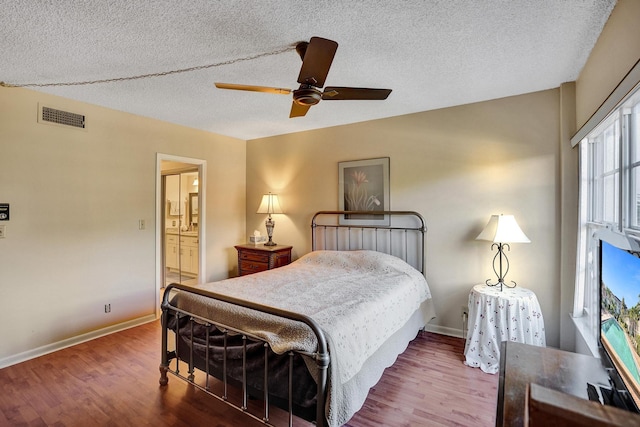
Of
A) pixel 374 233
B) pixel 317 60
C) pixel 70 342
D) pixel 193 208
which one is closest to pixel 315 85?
pixel 317 60

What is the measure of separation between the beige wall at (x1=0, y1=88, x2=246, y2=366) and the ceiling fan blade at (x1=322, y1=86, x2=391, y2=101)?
2.68 meters

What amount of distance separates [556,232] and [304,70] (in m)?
2.66

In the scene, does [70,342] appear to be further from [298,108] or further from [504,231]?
[504,231]

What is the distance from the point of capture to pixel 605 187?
2268 millimetres

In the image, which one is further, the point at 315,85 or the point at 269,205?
the point at 269,205

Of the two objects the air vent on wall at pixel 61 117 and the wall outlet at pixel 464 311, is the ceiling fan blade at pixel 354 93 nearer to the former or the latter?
the wall outlet at pixel 464 311

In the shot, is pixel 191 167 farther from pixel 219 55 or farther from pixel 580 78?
pixel 580 78

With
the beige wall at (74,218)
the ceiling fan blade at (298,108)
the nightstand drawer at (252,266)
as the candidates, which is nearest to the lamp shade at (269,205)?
the nightstand drawer at (252,266)

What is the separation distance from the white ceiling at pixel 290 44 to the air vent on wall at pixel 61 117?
17cm

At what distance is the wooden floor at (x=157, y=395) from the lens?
1.98m

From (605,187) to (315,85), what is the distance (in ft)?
7.35

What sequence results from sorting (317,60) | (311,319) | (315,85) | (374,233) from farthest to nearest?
(374,233)
(315,85)
(317,60)
(311,319)

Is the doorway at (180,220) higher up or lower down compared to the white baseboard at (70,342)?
higher up

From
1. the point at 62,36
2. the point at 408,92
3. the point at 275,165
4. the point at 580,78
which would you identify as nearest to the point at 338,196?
the point at 275,165
